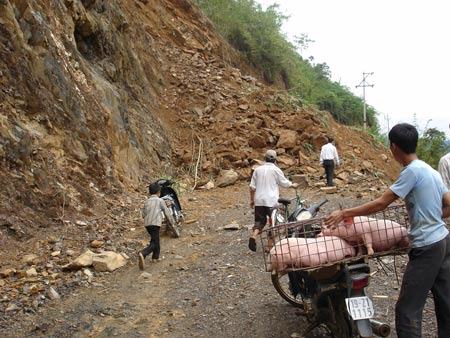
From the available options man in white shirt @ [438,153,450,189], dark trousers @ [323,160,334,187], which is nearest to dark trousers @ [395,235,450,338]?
man in white shirt @ [438,153,450,189]

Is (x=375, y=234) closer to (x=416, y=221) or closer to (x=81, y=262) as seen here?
(x=416, y=221)

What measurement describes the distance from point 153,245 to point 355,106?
31578 millimetres

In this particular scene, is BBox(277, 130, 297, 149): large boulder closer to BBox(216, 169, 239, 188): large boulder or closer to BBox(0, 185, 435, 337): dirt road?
BBox(216, 169, 239, 188): large boulder

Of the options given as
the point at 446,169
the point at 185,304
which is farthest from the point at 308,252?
the point at 185,304

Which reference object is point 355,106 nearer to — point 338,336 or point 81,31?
point 81,31

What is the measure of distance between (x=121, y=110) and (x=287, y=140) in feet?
18.9

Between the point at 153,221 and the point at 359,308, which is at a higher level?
the point at 153,221

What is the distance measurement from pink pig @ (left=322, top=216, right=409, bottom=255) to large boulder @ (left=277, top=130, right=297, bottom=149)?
12.2 meters

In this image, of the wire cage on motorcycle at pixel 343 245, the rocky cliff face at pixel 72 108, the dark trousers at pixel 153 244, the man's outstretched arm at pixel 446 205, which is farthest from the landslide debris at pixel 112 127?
the man's outstretched arm at pixel 446 205

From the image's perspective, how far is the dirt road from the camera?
4656 millimetres

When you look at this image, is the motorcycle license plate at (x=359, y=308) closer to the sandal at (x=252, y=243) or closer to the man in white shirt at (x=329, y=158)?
the sandal at (x=252, y=243)

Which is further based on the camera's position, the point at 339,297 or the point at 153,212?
the point at 153,212

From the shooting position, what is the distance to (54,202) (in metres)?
7.41

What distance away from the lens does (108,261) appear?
21.2 feet
